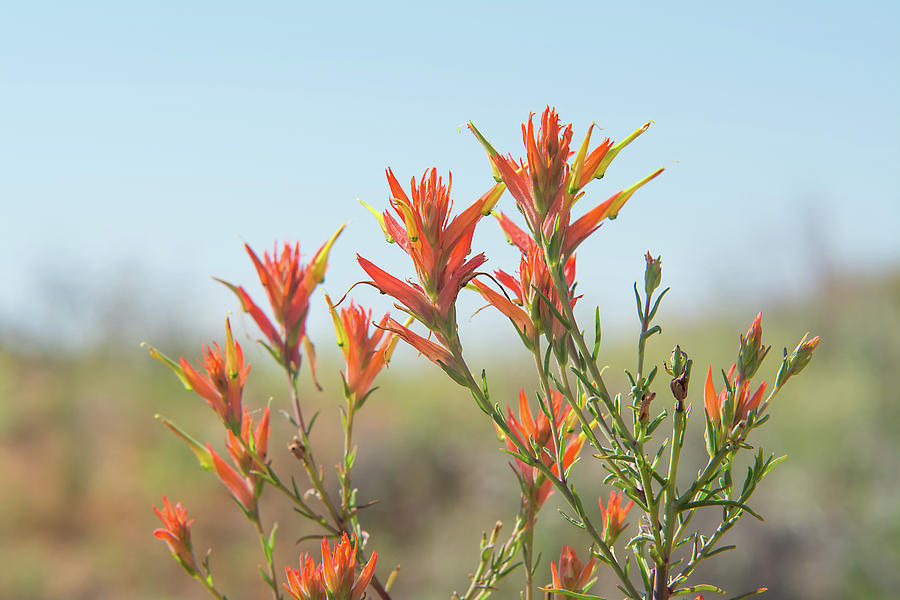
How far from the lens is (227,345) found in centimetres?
74

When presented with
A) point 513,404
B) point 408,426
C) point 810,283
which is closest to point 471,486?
point 408,426

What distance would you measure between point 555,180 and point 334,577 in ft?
1.29

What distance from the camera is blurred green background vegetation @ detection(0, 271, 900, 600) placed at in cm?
417

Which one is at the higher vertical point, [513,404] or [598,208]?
[598,208]

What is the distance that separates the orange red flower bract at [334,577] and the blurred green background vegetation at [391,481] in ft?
10.3

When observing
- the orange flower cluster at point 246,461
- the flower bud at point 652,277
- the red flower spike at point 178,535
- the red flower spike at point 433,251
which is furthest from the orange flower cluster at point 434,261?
the red flower spike at point 178,535

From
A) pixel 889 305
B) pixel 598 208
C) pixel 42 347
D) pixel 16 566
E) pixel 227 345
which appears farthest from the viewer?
pixel 42 347

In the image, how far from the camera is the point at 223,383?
77 cm

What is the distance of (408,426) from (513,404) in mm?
1757

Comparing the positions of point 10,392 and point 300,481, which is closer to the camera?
point 300,481

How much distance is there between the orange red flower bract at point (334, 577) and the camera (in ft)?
2.00

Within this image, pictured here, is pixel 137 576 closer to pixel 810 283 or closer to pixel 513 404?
pixel 513 404

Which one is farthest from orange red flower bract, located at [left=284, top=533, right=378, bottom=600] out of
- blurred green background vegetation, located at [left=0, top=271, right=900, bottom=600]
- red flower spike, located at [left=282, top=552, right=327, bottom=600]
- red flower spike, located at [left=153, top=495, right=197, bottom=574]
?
blurred green background vegetation, located at [left=0, top=271, right=900, bottom=600]

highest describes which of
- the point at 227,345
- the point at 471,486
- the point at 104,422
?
the point at 227,345
